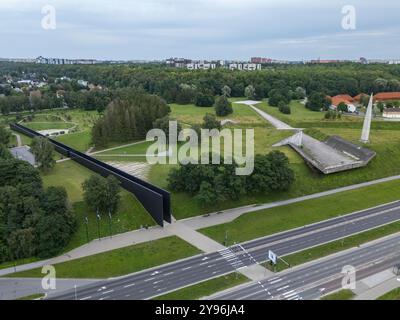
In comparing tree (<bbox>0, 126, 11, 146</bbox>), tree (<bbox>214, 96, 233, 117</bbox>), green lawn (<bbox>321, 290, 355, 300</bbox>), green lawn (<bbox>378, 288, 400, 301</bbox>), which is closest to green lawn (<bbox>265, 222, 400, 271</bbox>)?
green lawn (<bbox>321, 290, 355, 300</bbox>)

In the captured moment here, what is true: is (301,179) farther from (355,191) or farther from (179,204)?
(179,204)

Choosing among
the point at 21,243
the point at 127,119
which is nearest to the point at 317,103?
the point at 127,119

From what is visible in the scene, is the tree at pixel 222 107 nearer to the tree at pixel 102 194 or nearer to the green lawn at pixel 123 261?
the tree at pixel 102 194

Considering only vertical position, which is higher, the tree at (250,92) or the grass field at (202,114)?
the tree at (250,92)

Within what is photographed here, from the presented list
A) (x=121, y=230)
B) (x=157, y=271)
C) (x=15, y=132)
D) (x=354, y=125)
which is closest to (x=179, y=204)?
(x=121, y=230)

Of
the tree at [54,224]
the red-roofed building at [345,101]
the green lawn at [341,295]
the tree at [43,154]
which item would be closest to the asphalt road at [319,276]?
the green lawn at [341,295]
